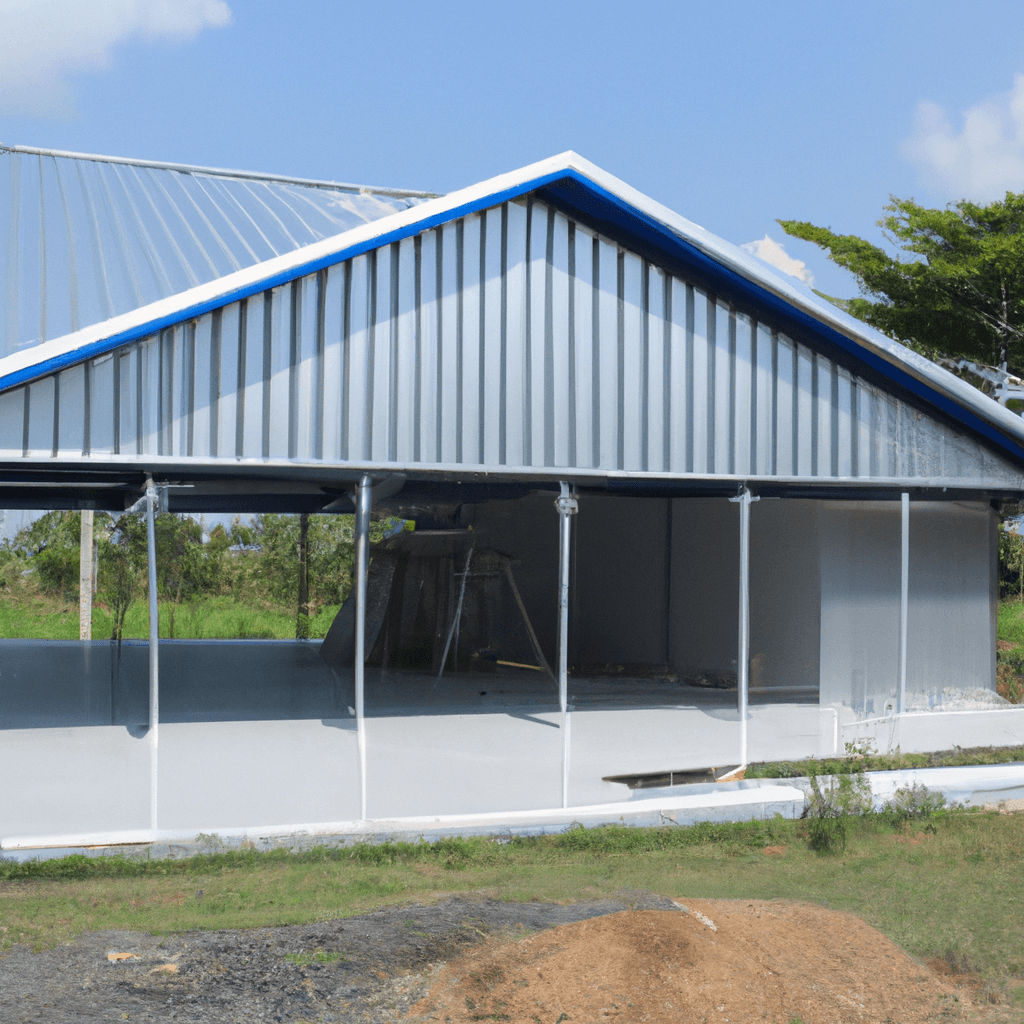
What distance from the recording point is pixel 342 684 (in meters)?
14.4

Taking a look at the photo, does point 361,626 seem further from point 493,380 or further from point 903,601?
point 903,601

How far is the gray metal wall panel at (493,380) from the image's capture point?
8.27 metres

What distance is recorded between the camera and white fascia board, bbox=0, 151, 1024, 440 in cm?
780

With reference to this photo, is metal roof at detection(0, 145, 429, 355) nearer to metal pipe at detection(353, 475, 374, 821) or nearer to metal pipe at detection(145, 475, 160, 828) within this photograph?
metal pipe at detection(145, 475, 160, 828)

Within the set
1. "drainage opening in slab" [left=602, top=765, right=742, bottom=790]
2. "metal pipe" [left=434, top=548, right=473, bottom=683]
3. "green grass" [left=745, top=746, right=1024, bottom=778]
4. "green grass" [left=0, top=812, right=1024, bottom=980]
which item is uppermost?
"metal pipe" [left=434, top=548, right=473, bottom=683]

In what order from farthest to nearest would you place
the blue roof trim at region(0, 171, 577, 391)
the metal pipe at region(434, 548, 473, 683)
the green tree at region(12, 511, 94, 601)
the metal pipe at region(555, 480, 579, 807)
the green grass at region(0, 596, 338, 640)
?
the green tree at region(12, 511, 94, 601), the green grass at region(0, 596, 338, 640), the metal pipe at region(434, 548, 473, 683), the metal pipe at region(555, 480, 579, 807), the blue roof trim at region(0, 171, 577, 391)

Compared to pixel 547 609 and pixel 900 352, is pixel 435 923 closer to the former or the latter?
pixel 900 352

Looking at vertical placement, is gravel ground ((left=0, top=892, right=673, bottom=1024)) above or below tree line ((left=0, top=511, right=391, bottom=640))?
below

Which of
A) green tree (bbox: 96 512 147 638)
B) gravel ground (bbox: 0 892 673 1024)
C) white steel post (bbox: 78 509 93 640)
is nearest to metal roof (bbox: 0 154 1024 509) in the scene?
gravel ground (bbox: 0 892 673 1024)

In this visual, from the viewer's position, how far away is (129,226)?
11664 millimetres

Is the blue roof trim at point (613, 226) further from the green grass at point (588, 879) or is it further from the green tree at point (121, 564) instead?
the green tree at point (121, 564)

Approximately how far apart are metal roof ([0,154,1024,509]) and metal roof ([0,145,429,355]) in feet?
2.88

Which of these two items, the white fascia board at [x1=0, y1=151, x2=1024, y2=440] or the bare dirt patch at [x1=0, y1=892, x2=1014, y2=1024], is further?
the white fascia board at [x1=0, y1=151, x2=1024, y2=440]

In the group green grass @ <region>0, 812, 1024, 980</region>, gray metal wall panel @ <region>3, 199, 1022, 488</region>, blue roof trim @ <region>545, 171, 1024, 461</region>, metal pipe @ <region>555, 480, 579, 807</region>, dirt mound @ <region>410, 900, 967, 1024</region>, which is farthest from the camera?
blue roof trim @ <region>545, 171, 1024, 461</region>
